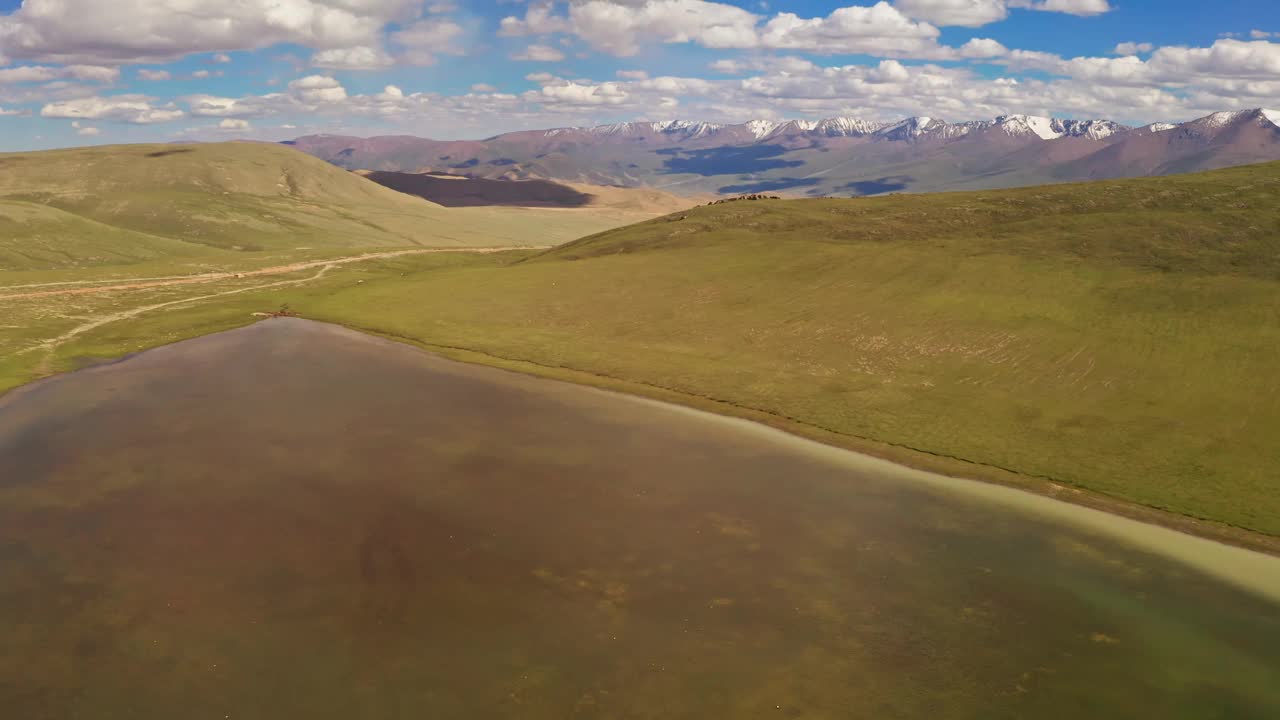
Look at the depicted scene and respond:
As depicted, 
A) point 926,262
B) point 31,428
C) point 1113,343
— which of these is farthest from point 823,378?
point 31,428

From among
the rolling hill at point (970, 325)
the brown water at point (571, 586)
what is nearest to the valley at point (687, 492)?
the brown water at point (571, 586)

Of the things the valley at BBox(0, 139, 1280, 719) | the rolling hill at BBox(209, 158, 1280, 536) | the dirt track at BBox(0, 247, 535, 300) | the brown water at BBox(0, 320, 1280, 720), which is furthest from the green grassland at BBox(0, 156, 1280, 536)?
the dirt track at BBox(0, 247, 535, 300)

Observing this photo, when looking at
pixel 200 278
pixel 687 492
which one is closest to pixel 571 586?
pixel 687 492

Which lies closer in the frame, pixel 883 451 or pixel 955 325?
pixel 883 451

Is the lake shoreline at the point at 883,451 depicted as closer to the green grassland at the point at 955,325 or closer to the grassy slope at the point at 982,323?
the green grassland at the point at 955,325

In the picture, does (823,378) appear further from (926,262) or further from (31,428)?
(31,428)

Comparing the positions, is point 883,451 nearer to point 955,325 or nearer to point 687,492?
point 687,492

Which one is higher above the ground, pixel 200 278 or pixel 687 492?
pixel 200 278

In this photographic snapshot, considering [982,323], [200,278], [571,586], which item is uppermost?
[200,278]
